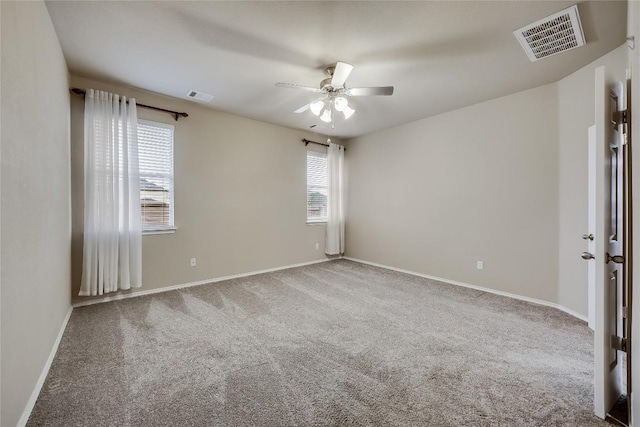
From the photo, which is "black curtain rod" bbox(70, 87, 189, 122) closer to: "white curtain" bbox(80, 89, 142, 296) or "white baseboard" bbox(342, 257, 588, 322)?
"white curtain" bbox(80, 89, 142, 296)

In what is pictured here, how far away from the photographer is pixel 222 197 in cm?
434

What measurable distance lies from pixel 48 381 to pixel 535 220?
16.3 ft

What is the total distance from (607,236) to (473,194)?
2.55 metres

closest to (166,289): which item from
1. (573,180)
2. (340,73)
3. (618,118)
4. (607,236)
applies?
(340,73)

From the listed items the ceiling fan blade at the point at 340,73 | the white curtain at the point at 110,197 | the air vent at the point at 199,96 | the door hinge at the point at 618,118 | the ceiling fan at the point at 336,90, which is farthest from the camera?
the air vent at the point at 199,96

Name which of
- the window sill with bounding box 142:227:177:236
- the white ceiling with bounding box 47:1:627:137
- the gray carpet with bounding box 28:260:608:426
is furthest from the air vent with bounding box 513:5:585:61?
the window sill with bounding box 142:227:177:236

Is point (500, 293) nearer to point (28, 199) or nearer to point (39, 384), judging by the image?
point (39, 384)

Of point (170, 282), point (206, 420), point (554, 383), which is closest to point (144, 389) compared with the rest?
point (206, 420)

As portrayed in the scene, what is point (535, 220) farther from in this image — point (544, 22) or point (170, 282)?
point (170, 282)

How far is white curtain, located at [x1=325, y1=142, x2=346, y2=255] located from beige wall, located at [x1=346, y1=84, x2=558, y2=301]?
0.56m

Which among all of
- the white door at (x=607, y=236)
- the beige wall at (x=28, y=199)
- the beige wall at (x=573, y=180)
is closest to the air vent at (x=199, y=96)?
the beige wall at (x=28, y=199)

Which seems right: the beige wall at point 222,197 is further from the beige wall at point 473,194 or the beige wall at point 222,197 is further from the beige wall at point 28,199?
the beige wall at point 473,194

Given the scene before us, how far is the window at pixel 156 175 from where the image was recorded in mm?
3656

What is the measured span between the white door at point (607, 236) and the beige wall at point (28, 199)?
3.07 m
